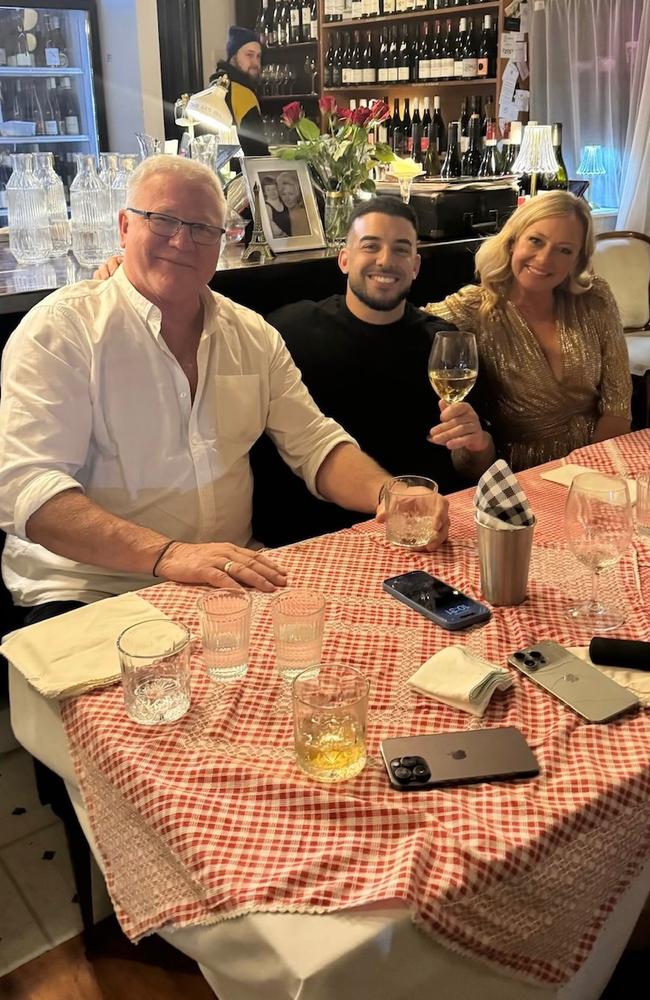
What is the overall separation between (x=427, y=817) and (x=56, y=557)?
115 centimetres

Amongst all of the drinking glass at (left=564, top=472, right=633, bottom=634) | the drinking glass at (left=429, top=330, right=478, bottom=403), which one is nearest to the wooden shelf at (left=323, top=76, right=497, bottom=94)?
the drinking glass at (left=429, top=330, right=478, bottom=403)

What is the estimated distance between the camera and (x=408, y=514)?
1593 millimetres

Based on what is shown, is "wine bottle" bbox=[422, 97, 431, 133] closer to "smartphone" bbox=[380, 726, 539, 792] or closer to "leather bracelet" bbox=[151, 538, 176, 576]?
"leather bracelet" bbox=[151, 538, 176, 576]

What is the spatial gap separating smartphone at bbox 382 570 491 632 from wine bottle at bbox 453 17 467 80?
14.5ft

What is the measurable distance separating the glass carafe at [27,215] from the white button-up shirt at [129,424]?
0.72 m

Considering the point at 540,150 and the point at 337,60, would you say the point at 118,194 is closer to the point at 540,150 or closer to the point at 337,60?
the point at 540,150

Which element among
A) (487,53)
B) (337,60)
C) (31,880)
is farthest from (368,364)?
(337,60)

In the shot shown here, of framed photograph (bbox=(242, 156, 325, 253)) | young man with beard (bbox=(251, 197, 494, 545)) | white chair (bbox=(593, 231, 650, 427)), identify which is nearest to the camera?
young man with beard (bbox=(251, 197, 494, 545))

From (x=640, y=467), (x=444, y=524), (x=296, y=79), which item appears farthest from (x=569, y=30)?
(x=444, y=524)

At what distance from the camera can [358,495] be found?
77.1 inches

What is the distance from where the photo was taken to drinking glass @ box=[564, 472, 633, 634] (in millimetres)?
1359

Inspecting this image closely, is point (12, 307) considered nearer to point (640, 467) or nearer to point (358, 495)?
point (358, 495)

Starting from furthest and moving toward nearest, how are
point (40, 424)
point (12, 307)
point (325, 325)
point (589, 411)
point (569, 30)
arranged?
1. point (569, 30)
2. point (589, 411)
3. point (325, 325)
4. point (12, 307)
5. point (40, 424)

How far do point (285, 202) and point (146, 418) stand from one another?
3.92ft
